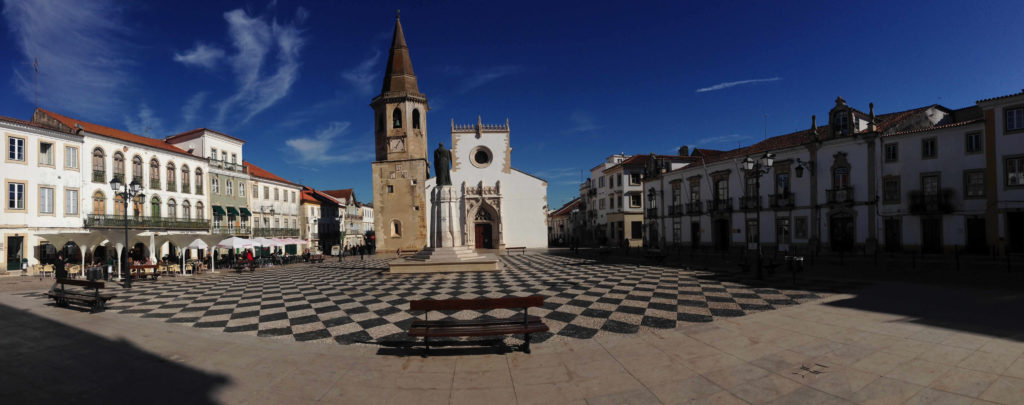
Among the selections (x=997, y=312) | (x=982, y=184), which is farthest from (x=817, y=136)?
(x=997, y=312)

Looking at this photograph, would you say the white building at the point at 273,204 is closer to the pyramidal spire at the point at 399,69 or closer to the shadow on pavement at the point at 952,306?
→ the pyramidal spire at the point at 399,69

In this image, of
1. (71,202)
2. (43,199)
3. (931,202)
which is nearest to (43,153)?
(43,199)

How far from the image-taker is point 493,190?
3944 cm

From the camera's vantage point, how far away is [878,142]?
2400cm

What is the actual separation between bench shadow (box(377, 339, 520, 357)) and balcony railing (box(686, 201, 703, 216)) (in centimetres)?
3336

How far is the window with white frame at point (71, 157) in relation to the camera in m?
24.0

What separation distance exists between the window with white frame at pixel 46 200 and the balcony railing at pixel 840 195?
47.9 meters

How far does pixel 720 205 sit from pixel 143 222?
43.3 m

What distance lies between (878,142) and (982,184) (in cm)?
490

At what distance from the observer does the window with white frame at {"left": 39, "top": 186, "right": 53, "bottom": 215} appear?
74.2 ft

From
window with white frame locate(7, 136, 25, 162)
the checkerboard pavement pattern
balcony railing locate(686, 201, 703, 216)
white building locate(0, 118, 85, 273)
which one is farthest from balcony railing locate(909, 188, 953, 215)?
window with white frame locate(7, 136, 25, 162)

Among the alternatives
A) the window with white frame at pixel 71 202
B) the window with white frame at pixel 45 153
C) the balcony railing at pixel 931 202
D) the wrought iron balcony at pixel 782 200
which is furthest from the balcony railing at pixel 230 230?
the balcony railing at pixel 931 202

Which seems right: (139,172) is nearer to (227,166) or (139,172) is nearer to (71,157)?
(71,157)

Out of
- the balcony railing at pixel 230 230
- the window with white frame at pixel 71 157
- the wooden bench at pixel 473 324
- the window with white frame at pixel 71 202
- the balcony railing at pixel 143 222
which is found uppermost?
the window with white frame at pixel 71 157
